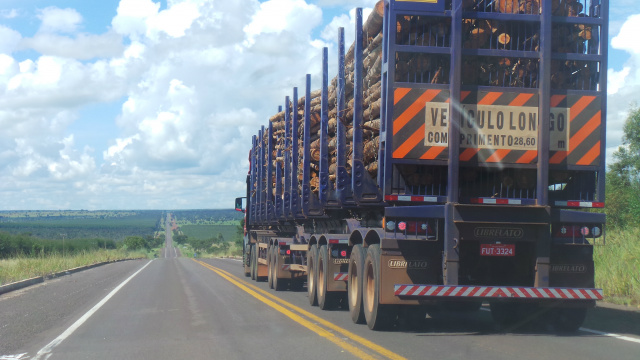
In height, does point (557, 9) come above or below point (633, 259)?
above

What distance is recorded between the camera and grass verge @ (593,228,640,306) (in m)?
14.1

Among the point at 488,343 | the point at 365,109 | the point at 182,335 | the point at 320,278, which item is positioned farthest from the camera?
the point at 320,278

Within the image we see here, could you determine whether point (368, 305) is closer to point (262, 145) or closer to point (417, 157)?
point (417, 157)

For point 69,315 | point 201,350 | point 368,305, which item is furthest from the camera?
point 69,315

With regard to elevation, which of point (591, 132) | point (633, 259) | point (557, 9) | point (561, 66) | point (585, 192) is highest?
point (557, 9)

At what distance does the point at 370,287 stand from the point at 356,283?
3.18 ft

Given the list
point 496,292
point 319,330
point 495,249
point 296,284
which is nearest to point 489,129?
point 495,249

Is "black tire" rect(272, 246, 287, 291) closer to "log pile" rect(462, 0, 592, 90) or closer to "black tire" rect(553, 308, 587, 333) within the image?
"black tire" rect(553, 308, 587, 333)

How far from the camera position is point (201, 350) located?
28.4 feet

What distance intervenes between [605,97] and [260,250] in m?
14.7

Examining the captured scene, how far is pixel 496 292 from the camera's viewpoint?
8766 millimetres

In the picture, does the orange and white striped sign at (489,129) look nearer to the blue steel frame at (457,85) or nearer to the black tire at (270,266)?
the blue steel frame at (457,85)

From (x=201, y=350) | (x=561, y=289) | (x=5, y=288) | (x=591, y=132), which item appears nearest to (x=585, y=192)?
(x=591, y=132)

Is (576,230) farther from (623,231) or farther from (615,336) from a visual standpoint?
(623,231)
